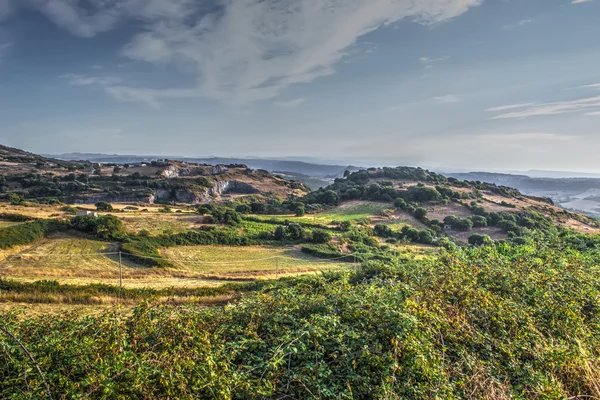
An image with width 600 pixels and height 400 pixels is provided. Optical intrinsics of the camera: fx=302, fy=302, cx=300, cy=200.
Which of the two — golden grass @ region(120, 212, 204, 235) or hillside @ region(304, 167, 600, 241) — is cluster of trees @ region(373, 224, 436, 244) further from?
golden grass @ region(120, 212, 204, 235)

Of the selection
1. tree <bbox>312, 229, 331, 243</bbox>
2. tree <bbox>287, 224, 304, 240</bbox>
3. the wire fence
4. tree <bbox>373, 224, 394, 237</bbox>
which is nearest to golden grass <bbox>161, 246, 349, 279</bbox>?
the wire fence

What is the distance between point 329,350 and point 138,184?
70.4 metres

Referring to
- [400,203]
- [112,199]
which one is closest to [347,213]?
[400,203]

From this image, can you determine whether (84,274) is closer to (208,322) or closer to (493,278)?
(208,322)

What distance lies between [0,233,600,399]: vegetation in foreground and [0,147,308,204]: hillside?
50.8 meters

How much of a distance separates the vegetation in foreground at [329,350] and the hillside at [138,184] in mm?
50845

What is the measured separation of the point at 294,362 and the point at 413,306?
5.78 feet

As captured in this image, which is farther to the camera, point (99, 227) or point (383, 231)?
point (383, 231)

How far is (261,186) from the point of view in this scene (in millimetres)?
85188

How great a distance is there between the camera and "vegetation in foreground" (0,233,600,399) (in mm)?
2854

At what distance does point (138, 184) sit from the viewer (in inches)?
2542

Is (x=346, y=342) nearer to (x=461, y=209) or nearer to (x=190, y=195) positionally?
(x=461, y=209)

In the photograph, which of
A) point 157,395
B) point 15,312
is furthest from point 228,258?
point 157,395

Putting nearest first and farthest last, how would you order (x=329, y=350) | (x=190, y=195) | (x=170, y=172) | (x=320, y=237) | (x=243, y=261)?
(x=329, y=350) < (x=243, y=261) < (x=320, y=237) < (x=190, y=195) < (x=170, y=172)
